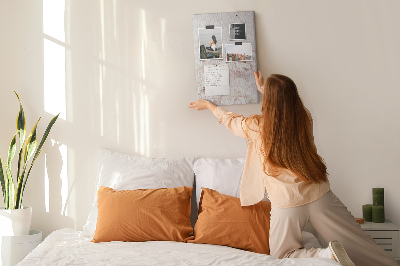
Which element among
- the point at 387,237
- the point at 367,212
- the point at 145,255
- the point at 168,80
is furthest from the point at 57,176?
the point at 387,237

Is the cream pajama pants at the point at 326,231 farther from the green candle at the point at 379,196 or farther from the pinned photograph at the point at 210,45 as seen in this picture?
the pinned photograph at the point at 210,45

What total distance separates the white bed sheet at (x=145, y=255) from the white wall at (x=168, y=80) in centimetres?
85

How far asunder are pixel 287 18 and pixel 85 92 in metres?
1.58

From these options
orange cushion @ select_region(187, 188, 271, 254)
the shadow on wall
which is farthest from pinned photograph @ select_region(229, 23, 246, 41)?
orange cushion @ select_region(187, 188, 271, 254)

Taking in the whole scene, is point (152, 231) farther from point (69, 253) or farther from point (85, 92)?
point (85, 92)

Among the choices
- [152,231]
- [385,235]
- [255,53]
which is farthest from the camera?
[255,53]

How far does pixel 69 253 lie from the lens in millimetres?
3246

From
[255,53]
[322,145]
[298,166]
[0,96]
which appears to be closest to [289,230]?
[298,166]

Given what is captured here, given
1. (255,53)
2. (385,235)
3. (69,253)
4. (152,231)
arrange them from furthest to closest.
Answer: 1. (255,53)
2. (385,235)
3. (152,231)
4. (69,253)

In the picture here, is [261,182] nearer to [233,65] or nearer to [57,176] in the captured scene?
[233,65]

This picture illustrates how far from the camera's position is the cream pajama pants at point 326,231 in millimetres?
3291

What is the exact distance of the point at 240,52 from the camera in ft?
13.4

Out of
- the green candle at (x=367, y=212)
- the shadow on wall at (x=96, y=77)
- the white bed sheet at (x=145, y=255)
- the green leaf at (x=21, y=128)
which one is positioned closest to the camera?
the white bed sheet at (x=145, y=255)

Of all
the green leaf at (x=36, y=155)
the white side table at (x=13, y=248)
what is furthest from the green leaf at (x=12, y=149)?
the white side table at (x=13, y=248)
